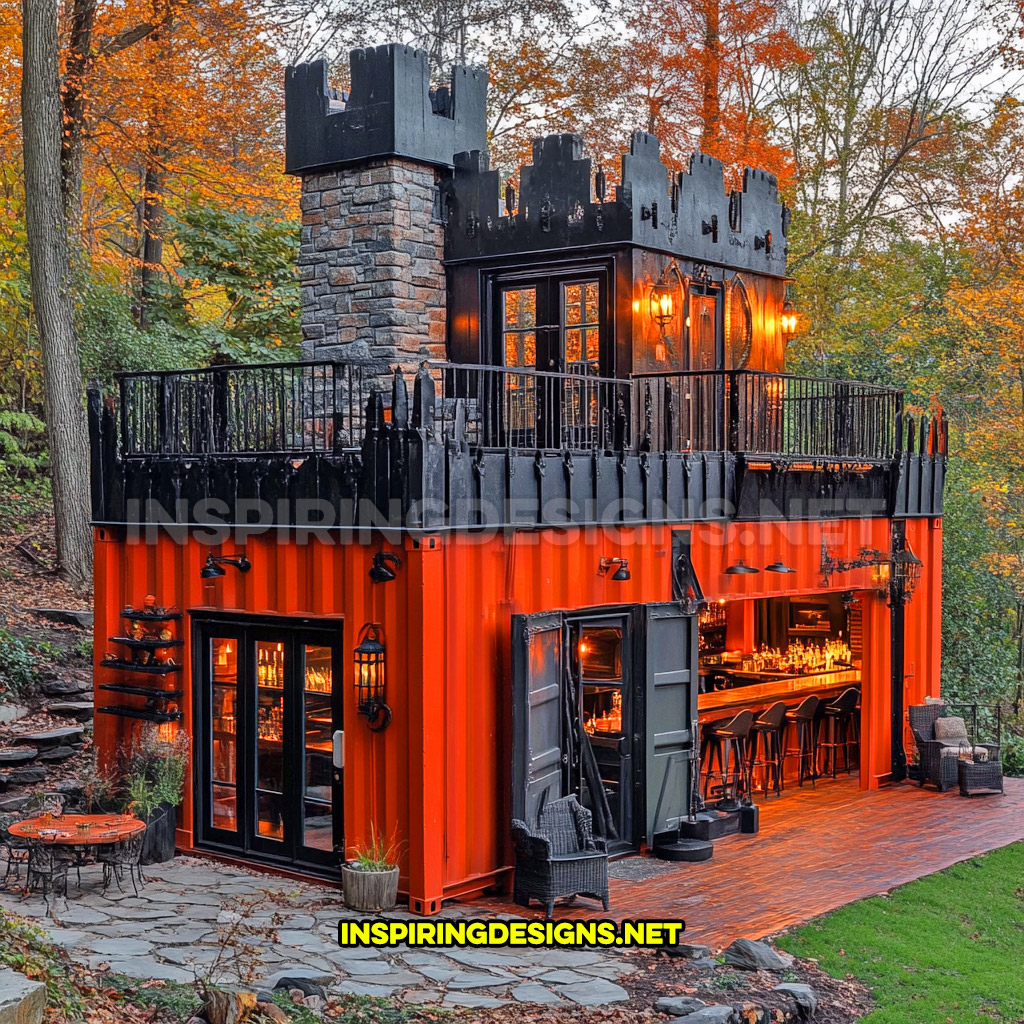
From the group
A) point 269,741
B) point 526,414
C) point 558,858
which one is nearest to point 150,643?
point 269,741

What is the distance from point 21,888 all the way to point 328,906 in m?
2.49

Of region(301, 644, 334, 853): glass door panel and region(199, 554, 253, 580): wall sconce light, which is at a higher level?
region(199, 554, 253, 580): wall sconce light

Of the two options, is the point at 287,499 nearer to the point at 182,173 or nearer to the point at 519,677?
the point at 519,677

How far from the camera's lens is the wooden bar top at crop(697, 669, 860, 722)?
1404 cm

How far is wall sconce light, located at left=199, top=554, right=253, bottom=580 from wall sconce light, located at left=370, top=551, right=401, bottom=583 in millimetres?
1604

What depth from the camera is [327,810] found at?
A: 10547 mm

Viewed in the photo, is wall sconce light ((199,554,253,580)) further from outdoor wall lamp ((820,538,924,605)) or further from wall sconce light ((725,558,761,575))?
outdoor wall lamp ((820,538,924,605))

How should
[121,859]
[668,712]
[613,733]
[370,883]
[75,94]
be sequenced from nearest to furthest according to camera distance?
[370,883] < [121,859] < [613,733] < [668,712] < [75,94]

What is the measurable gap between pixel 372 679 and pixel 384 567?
89 cm

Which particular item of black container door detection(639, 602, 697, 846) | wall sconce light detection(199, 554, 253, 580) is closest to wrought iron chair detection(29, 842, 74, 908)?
wall sconce light detection(199, 554, 253, 580)

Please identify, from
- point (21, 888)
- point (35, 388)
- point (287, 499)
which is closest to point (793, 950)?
point (287, 499)

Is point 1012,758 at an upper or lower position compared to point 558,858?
lower

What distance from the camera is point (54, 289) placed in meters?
17.4

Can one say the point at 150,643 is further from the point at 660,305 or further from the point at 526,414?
the point at 660,305
